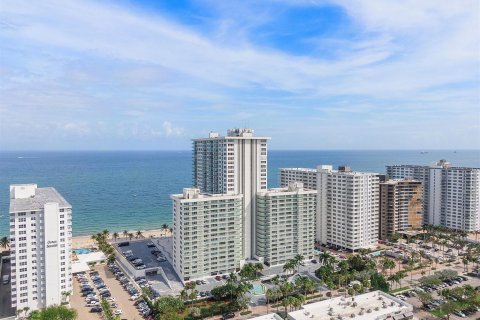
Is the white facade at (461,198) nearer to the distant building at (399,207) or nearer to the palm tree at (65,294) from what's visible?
the distant building at (399,207)

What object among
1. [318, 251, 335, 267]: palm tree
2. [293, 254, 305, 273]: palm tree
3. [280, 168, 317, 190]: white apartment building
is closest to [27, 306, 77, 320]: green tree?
[293, 254, 305, 273]: palm tree

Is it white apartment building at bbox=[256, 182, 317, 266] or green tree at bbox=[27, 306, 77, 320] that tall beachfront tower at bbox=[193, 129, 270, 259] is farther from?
green tree at bbox=[27, 306, 77, 320]

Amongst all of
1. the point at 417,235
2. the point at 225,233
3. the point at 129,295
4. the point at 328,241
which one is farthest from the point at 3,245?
the point at 417,235

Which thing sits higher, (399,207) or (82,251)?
(399,207)

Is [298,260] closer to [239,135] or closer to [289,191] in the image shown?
[289,191]

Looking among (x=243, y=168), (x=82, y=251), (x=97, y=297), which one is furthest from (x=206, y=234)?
(x=82, y=251)

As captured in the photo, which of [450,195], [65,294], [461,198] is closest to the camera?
[65,294]

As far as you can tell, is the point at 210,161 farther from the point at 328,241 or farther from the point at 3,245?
the point at 3,245

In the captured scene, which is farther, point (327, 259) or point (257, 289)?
point (327, 259)
